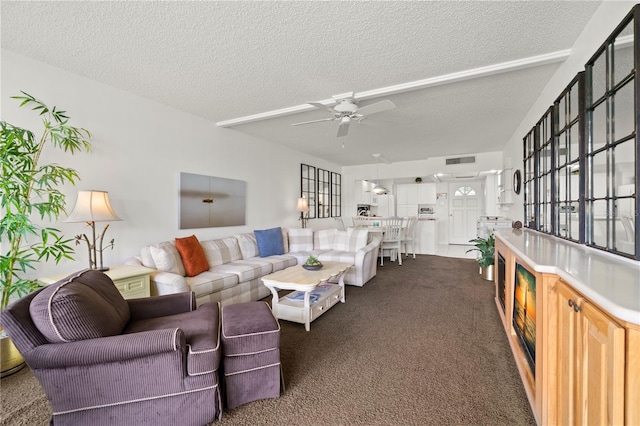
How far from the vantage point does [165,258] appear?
9.73 feet

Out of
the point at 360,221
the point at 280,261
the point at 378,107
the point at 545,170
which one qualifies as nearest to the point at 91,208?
the point at 280,261

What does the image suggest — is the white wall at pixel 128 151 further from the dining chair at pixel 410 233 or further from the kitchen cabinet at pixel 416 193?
the kitchen cabinet at pixel 416 193

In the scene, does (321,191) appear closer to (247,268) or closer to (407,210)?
(407,210)

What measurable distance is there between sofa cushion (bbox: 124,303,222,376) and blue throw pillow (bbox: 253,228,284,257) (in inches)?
90.5

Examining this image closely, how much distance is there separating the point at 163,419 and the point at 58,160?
8.22ft

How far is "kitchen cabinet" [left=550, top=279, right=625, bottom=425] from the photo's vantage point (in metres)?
0.81

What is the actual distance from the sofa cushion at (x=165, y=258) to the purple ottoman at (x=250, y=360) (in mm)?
1556

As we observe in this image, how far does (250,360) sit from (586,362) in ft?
5.22

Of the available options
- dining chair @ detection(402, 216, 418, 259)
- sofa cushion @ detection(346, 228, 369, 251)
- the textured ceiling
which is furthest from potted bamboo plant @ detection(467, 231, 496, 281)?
dining chair @ detection(402, 216, 418, 259)

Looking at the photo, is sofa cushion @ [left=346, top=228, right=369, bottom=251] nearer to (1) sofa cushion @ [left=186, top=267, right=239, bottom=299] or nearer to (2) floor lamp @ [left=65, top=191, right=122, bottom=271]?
(1) sofa cushion @ [left=186, top=267, right=239, bottom=299]

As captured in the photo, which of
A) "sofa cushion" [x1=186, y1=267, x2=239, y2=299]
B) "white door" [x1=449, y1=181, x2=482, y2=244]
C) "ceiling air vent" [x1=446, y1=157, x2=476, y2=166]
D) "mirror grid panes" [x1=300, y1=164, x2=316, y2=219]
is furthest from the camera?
"white door" [x1=449, y1=181, x2=482, y2=244]

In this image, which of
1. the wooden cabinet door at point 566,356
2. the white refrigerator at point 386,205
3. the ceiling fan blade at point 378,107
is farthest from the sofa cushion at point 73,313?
the white refrigerator at point 386,205

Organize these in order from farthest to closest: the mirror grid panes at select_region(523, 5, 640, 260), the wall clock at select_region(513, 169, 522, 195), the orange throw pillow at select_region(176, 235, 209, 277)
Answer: the wall clock at select_region(513, 169, 522, 195) → the orange throw pillow at select_region(176, 235, 209, 277) → the mirror grid panes at select_region(523, 5, 640, 260)

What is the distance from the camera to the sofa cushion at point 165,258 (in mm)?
2951
